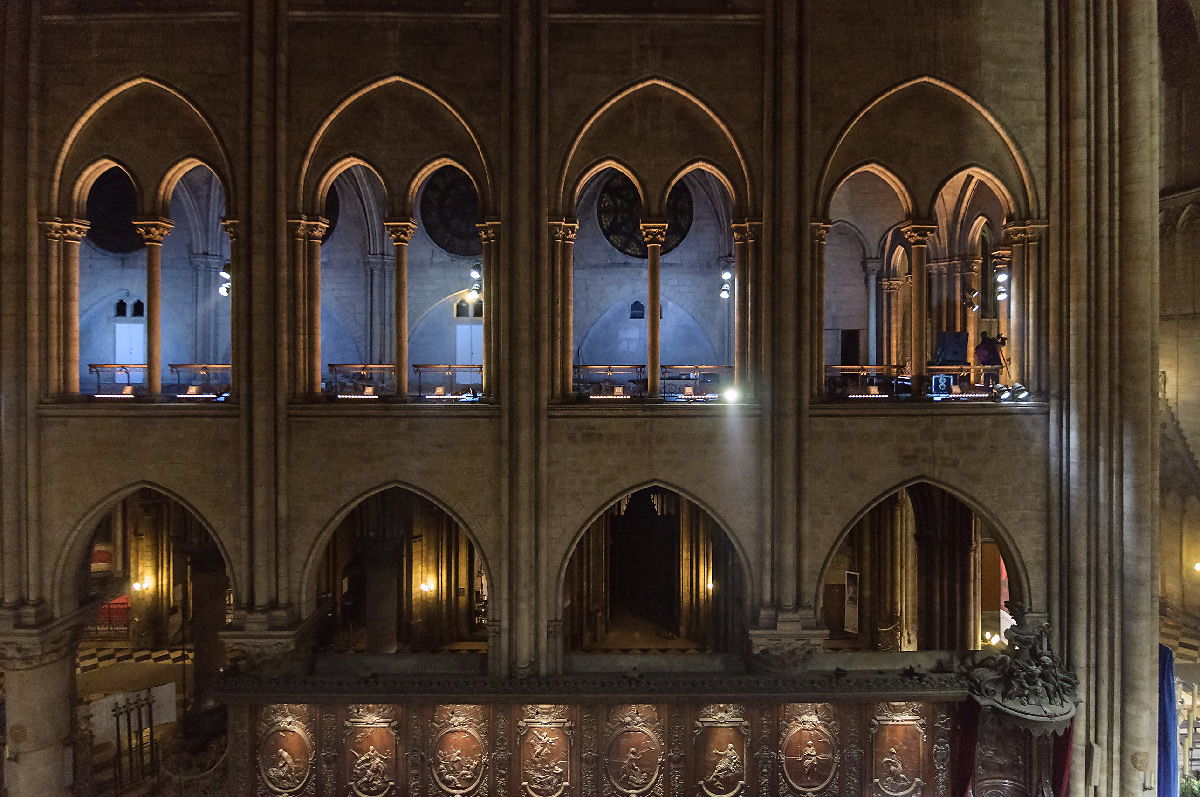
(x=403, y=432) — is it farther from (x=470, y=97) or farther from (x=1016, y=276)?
(x=1016, y=276)

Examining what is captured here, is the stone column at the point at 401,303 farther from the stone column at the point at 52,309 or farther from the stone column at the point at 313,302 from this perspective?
the stone column at the point at 52,309

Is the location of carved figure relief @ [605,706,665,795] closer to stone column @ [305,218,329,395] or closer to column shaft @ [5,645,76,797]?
stone column @ [305,218,329,395]

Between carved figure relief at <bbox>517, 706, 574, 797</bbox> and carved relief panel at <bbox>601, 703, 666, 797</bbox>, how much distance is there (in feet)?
2.07

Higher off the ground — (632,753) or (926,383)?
(926,383)

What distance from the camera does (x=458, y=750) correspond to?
980 cm

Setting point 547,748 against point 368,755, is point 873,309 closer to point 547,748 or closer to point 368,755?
point 547,748

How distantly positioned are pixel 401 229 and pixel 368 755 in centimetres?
834

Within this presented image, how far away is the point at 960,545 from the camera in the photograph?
44.2 feet

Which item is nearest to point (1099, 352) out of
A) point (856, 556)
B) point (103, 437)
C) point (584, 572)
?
point (856, 556)

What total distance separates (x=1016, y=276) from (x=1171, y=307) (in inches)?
234

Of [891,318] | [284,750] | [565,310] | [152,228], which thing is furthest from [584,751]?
[891,318]

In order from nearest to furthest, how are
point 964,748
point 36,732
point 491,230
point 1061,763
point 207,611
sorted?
point 1061,763 < point 964,748 < point 36,732 < point 491,230 < point 207,611

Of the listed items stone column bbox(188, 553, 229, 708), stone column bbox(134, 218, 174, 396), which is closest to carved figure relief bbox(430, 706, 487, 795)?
stone column bbox(188, 553, 229, 708)

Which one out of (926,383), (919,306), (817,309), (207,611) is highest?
(919,306)
